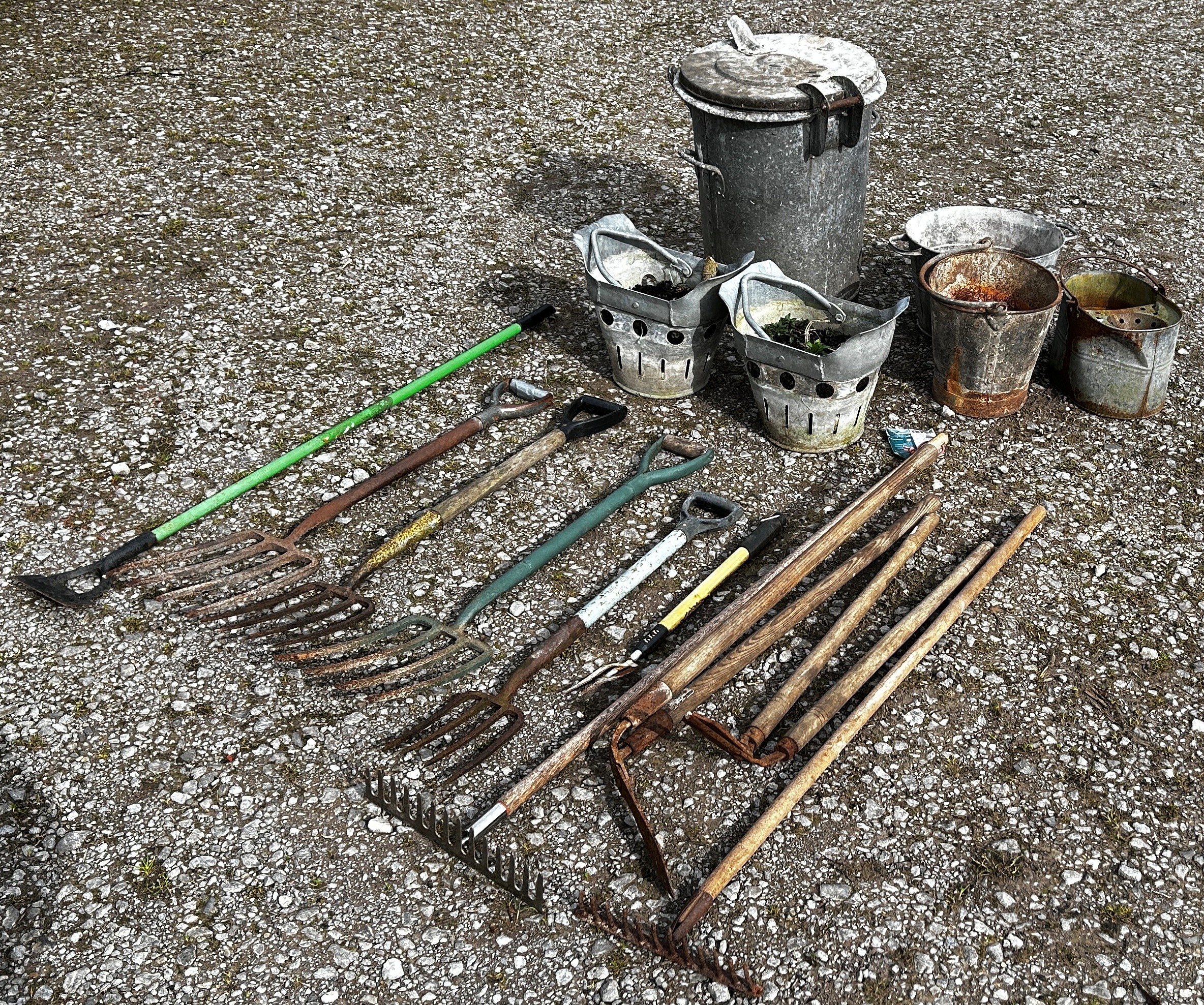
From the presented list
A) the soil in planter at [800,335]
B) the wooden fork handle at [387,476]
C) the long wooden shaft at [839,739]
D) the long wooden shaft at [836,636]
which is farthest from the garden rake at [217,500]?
the long wooden shaft at [839,739]

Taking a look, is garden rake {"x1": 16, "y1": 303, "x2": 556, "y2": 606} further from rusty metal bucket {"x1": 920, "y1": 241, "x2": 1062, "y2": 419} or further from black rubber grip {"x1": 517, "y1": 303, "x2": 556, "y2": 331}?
rusty metal bucket {"x1": 920, "y1": 241, "x2": 1062, "y2": 419}

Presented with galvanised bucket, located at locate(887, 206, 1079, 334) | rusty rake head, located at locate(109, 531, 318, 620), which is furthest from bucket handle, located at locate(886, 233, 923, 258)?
rusty rake head, located at locate(109, 531, 318, 620)

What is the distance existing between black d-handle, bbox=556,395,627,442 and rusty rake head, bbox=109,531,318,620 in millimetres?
1408

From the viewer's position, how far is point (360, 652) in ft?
14.5

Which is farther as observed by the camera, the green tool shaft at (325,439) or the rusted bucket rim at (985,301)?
the rusted bucket rim at (985,301)

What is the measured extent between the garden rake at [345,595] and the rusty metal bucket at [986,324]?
200 centimetres

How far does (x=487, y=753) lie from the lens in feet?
12.9

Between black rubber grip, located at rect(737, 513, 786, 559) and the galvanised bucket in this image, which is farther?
the galvanised bucket

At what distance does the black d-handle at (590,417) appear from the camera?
5.38m

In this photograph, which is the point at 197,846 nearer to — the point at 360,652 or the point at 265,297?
the point at 360,652

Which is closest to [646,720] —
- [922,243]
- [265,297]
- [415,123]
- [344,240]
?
[922,243]

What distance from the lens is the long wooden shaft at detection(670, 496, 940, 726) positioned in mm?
3982

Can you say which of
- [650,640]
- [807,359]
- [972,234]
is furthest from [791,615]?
[972,234]

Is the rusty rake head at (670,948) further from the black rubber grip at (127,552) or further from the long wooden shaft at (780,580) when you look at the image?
the black rubber grip at (127,552)
